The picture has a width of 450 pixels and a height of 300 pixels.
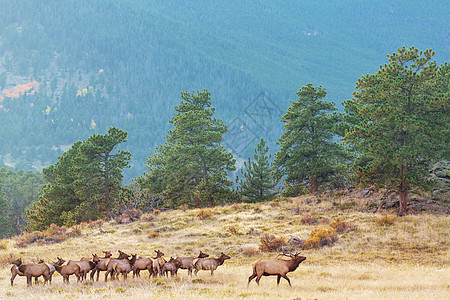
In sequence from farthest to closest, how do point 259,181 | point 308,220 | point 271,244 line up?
point 259,181, point 308,220, point 271,244

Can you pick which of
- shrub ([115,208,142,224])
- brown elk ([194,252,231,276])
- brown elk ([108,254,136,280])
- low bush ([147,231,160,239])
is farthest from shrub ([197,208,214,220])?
brown elk ([108,254,136,280])

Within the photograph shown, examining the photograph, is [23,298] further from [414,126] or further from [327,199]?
[327,199]

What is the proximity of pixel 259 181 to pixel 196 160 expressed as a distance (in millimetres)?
7052

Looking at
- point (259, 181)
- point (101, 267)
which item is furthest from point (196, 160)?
point (101, 267)

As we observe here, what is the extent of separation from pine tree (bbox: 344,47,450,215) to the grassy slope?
2887 millimetres

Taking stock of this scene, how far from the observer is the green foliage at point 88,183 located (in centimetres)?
3622

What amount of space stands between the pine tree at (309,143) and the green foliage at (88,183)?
1554cm

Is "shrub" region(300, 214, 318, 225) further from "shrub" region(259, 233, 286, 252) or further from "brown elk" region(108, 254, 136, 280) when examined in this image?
"brown elk" region(108, 254, 136, 280)

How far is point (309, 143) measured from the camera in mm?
37406

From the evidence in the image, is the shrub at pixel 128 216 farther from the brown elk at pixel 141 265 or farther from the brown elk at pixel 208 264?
the brown elk at pixel 208 264

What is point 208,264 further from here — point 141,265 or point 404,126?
point 404,126

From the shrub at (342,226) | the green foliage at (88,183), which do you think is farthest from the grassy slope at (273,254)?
the green foliage at (88,183)

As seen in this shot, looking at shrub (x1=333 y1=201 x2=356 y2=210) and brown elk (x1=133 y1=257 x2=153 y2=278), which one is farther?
shrub (x1=333 y1=201 x2=356 y2=210)

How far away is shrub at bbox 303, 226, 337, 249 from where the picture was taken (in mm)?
22312
